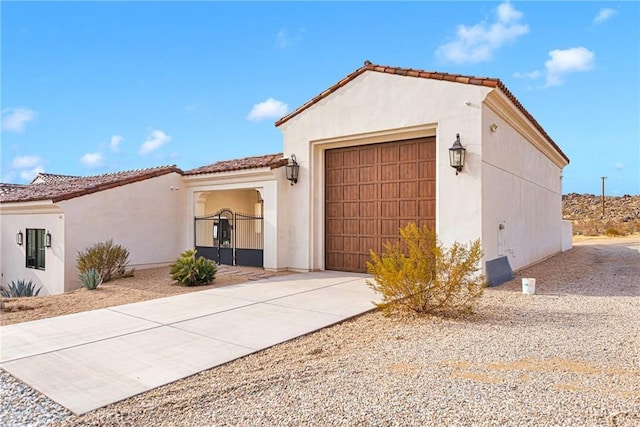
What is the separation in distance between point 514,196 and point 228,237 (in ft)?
33.5

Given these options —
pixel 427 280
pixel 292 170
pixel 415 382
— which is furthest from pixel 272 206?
pixel 415 382

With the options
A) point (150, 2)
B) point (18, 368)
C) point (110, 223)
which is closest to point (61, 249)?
point (110, 223)

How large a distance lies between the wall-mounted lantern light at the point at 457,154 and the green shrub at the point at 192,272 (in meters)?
6.97

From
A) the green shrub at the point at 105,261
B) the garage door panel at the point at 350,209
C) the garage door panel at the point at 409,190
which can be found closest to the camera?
the garage door panel at the point at 409,190

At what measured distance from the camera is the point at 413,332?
20.6 feet

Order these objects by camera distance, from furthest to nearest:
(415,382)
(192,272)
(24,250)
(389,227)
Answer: (24,250)
(389,227)
(192,272)
(415,382)

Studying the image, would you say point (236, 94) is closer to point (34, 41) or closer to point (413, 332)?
point (34, 41)

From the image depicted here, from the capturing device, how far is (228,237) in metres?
16.0

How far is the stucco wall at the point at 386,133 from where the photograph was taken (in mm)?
10297

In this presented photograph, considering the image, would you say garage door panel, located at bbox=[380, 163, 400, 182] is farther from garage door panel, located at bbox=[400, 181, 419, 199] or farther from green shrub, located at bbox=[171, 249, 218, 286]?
green shrub, located at bbox=[171, 249, 218, 286]

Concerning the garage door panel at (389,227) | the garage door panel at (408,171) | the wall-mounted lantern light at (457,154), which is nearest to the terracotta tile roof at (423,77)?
the wall-mounted lantern light at (457,154)

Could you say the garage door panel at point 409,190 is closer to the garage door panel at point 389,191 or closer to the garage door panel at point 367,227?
the garage door panel at point 389,191

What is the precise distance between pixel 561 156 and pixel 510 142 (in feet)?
32.0

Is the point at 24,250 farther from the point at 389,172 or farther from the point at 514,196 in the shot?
the point at 514,196
